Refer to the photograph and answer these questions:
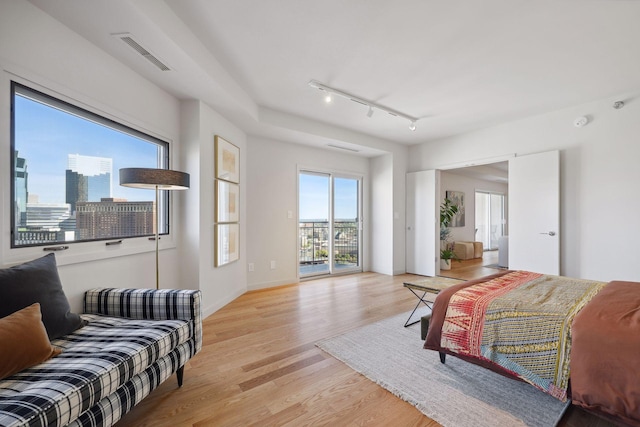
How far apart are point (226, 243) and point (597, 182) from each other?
4.75 m

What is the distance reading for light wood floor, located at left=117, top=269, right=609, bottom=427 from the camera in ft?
5.26

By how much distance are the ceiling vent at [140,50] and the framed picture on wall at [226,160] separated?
3.48 feet

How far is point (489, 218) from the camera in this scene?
9312 millimetres

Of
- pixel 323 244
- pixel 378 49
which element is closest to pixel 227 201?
pixel 323 244

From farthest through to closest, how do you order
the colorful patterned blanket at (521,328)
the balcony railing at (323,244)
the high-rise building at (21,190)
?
the balcony railing at (323,244) → the high-rise building at (21,190) → the colorful patterned blanket at (521,328)

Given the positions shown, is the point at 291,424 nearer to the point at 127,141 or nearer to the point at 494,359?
the point at 494,359

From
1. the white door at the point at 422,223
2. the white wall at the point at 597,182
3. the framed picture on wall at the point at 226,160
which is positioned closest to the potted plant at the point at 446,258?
the white door at the point at 422,223

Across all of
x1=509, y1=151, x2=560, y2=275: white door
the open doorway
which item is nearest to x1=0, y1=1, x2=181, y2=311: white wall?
x1=509, y1=151, x2=560, y2=275: white door

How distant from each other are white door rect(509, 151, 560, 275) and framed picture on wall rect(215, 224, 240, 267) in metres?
4.05

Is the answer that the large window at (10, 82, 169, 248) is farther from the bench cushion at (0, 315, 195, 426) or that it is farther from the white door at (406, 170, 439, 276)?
the white door at (406, 170, 439, 276)

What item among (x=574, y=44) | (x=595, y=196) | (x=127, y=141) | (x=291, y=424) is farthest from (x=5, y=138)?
(x=595, y=196)

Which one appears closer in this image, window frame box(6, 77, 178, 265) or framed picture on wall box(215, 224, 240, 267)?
window frame box(6, 77, 178, 265)

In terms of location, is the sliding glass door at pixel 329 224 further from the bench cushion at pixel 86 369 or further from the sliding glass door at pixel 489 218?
the sliding glass door at pixel 489 218

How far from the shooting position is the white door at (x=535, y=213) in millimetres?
3779
